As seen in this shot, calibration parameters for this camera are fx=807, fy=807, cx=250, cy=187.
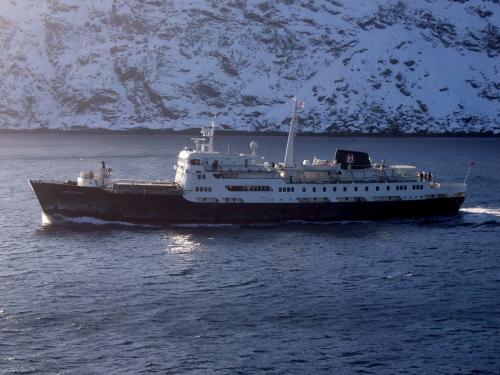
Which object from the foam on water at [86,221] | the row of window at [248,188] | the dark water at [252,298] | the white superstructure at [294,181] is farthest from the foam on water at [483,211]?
the foam on water at [86,221]

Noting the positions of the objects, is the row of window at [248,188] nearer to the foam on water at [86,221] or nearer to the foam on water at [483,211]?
the foam on water at [86,221]

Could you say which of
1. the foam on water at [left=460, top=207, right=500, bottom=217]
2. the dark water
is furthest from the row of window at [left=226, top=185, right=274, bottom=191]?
the foam on water at [left=460, top=207, right=500, bottom=217]

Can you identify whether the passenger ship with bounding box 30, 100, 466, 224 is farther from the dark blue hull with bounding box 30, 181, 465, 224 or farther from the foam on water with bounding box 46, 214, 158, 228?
the foam on water with bounding box 46, 214, 158, 228

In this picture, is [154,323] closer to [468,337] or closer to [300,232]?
[468,337]

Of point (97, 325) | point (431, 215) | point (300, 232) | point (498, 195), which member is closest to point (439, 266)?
point (300, 232)

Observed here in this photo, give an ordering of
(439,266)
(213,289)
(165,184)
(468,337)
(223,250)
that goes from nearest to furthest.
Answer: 1. (468,337)
2. (213,289)
3. (439,266)
4. (223,250)
5. (165,184)

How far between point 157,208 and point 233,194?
25.7ft

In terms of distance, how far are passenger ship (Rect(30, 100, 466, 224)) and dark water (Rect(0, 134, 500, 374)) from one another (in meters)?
2.30

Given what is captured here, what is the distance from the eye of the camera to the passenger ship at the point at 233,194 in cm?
8188

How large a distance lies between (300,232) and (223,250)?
1126 cm

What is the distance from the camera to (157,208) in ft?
268

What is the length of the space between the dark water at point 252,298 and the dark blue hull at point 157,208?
2113 millimetres

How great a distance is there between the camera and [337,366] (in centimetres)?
4491

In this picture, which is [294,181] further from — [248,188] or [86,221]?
[86,221]
